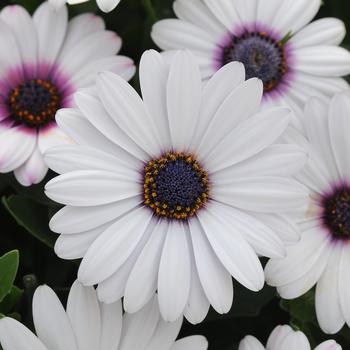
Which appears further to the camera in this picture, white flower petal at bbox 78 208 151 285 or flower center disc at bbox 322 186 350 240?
flower center disc at bbox 322 186 350 240

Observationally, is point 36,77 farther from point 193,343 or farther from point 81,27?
point 193,343

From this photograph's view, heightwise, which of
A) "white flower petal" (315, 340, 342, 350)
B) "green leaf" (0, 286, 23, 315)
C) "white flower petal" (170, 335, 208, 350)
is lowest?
"white flower petal" (315, 340, 342, 350)

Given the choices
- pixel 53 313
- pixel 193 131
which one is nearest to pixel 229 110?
pixel 193 131

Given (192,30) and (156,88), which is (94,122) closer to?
(156,88)

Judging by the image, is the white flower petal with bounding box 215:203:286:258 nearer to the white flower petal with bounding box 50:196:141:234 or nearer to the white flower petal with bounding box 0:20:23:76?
the white flower petal with bounding box 50:196:141:234

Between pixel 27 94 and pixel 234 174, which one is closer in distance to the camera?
pixel 234 174

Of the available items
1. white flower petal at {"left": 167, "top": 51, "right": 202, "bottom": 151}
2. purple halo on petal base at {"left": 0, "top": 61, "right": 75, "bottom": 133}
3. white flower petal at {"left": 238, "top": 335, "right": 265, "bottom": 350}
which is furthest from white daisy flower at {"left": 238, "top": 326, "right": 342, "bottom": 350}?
purple halo on petal base at {"left": 0, "top": 61, "right": 75, "bottom": 133}
